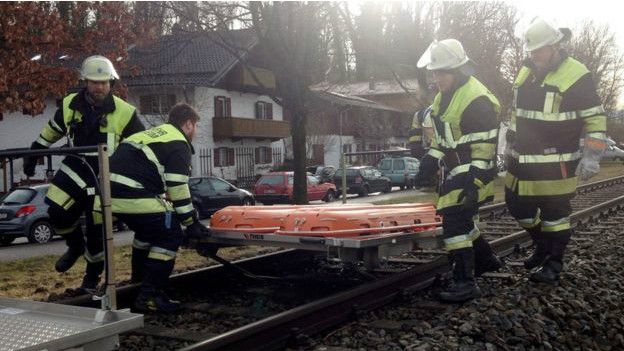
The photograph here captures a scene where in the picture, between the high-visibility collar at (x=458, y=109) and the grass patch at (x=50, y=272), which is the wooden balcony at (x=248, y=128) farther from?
the high-visibility collar at (x=458, y=109)

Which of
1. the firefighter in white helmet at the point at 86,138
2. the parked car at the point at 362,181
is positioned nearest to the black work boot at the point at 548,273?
the firefighter in white helmet at the point at 86,138

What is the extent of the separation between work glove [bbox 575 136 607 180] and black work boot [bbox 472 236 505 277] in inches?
45.0

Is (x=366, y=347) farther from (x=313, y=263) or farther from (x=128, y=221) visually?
(x=313, y=263)

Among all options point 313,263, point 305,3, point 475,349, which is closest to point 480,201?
point 475,349

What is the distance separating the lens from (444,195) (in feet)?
20.3

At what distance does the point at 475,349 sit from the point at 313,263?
390 cm

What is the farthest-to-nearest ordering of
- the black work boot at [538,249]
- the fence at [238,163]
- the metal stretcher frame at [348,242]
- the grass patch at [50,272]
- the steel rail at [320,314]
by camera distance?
the fence at [238,163]
the grass patch at [50,272]
the black work boot at [538,249]
the metal stretcher frame at [348,242]
the steel rail at [320,314]

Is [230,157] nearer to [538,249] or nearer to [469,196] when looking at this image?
[538,249]

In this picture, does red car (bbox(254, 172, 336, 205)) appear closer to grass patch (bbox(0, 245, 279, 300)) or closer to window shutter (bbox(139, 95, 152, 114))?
window shutter (bbox(139, 95, 152, 114))

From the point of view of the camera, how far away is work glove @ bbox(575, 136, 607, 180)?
620 cm

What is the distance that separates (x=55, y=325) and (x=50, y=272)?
19.0ft

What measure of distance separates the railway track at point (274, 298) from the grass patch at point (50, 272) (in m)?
1.23

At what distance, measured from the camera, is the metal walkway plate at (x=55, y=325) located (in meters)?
3.28

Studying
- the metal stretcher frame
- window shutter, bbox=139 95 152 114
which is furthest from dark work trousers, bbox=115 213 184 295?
window shutter, bbox=139 95 152 114
